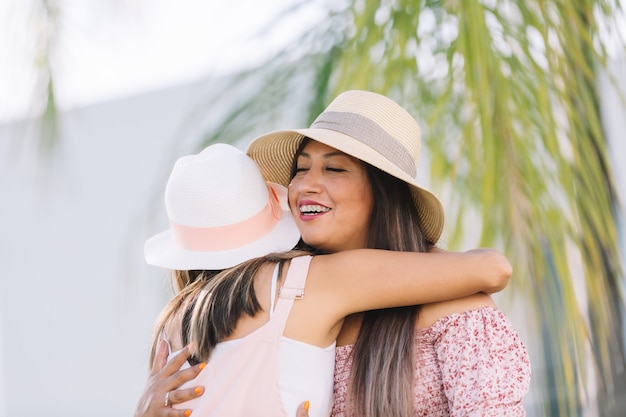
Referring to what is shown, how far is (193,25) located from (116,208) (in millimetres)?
3153

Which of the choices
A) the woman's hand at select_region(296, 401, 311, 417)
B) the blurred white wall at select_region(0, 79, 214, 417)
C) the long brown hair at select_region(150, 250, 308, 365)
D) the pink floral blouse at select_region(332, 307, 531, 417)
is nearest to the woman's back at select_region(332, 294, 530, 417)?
the pink floral blouse at select_region(332, 307, 531, 417)

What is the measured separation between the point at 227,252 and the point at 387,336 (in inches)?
13.7

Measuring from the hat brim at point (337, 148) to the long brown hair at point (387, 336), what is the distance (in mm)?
29

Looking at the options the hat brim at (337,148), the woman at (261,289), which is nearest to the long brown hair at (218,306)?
the woman at (261,289)

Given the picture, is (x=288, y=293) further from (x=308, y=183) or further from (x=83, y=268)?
(x=83, y=268)

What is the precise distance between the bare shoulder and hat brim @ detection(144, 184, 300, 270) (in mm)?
298

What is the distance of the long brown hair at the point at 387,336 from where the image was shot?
166 centimetres

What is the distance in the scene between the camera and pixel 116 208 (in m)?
6.90

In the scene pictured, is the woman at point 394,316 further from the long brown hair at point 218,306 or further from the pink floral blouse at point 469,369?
the long brown hair at point 218,306

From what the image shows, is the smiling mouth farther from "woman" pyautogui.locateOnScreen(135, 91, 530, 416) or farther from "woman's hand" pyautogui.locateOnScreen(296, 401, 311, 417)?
"woman's hand" pyautogui.locateOnScreen(296, 401, 311, 417)

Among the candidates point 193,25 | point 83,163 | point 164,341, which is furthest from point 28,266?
point 164,341

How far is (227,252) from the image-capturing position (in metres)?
1.77

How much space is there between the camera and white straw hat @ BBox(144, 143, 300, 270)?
1763mm

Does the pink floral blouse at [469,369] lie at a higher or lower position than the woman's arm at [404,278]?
lower
